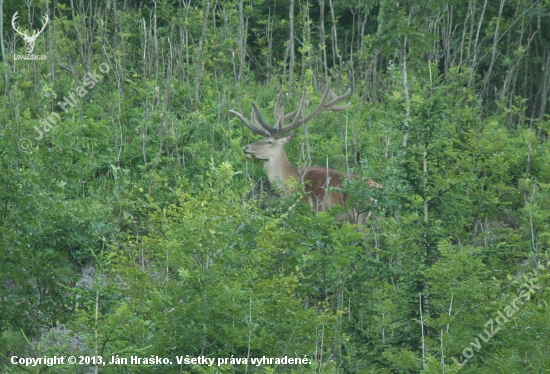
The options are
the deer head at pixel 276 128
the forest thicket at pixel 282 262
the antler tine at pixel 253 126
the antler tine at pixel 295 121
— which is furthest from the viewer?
the antler tine at pixel 253 126

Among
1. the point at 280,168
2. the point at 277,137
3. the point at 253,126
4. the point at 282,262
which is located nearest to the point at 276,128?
the point at 277,137

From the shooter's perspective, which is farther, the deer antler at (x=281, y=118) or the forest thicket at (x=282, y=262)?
the deer antler at (x=281, y=118)

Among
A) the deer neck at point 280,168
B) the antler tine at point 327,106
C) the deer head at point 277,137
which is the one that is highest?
the antler tine at point 327,106

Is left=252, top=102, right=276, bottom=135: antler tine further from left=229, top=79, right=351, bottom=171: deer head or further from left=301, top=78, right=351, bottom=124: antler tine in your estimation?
left=301, top=78, right=351, bottom=124: antler tine

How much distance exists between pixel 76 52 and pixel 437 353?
9.01m

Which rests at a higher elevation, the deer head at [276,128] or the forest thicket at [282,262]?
the forest thicket at [282,262]

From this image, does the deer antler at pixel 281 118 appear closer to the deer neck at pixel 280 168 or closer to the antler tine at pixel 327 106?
the antler tine at pixel 327 106

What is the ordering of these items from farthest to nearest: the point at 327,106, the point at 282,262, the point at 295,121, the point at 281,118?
the point at 327,106 → the point at 281,118 → the point at 295,121 → the point at 282,262

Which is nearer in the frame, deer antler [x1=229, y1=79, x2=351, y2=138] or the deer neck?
deer antler [x1=229, y1=79, x2=351, y2=138]

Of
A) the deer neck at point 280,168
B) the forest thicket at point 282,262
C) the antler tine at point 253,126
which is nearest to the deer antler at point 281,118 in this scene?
the antler tine at point 253,126

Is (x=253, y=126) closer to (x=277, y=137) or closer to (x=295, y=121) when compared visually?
(x=277, y=137)

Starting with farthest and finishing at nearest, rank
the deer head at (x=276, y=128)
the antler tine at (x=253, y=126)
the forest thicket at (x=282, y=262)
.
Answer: the antler tine at (x=253, y=126), the deer head at (x=276, y=128), the forest thicket at (x=282, y=262)

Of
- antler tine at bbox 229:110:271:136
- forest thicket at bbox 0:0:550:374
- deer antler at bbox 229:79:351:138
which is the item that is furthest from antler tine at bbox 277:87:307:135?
forest thicket at bbox 0:0:550:374

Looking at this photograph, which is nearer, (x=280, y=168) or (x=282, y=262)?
(x=282, y=262)
